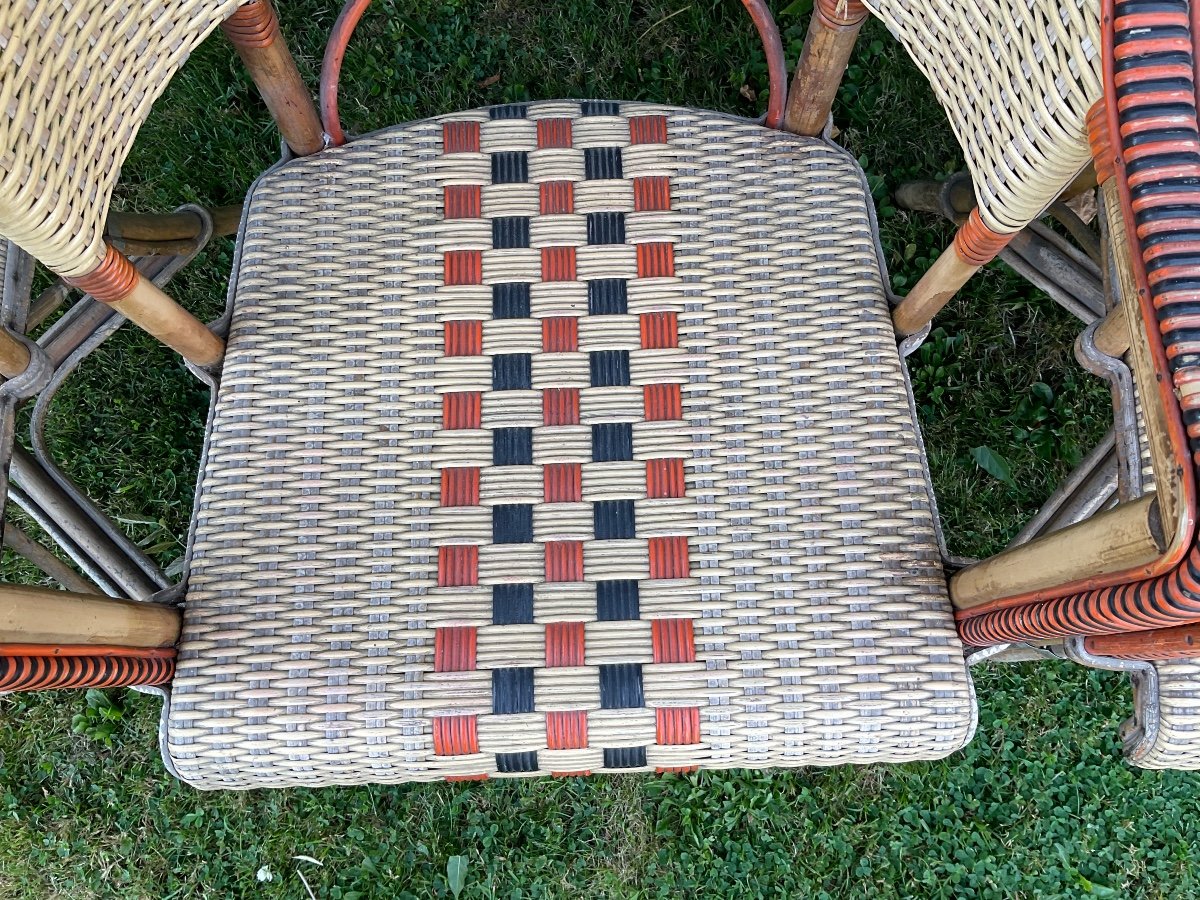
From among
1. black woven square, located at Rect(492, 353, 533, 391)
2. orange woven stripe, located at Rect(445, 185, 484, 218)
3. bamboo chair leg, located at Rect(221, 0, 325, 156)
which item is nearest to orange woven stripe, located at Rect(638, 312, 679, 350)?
black woven square, located at Rect(492, 353, 533, 391)

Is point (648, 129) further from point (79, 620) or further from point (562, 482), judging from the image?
point (79, 620)

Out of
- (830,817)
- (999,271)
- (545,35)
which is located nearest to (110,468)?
(545,35)

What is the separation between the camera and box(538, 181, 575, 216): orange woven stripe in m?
1.13

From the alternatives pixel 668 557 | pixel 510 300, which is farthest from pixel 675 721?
pixel 510 300

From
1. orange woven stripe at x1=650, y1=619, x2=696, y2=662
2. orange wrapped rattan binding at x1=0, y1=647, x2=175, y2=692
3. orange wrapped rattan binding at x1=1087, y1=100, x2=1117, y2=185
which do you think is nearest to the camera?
orange wrapped rattan binding at x1=1087, y1=100, x2=1117, y2=185

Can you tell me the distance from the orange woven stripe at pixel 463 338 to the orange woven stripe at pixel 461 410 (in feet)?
0.16

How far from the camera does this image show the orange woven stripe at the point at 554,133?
115 centimetres

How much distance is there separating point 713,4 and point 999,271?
72 centimetres

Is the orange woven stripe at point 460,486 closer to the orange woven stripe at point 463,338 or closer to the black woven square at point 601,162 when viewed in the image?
the orange woven stripe at point 463,338

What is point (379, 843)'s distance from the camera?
1.57 m

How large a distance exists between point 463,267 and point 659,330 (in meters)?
0.24

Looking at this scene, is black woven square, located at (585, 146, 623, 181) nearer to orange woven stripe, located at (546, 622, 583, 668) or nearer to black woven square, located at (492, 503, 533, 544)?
black woven square, located at (492, 503, 533, 544)

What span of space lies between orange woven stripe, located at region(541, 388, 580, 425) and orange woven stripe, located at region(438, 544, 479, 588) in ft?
0.55

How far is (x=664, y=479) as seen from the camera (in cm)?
105
